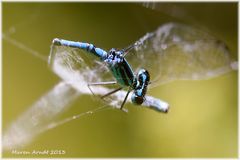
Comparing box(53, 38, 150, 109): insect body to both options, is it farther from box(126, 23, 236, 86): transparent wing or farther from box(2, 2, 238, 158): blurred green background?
box(2, 2, 238, 158): blurred green background

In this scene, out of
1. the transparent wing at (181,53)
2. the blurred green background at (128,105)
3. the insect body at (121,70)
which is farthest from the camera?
the blurred green background at (128,105)

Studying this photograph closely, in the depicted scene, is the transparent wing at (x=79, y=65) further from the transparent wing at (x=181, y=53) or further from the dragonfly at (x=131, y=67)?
the transparent wing at (x=181, y=53)

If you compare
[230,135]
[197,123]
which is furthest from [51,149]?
[230,135]

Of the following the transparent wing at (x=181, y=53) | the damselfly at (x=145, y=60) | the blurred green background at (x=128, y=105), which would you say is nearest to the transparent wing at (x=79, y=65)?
the damselfly at (x=145, y=60)

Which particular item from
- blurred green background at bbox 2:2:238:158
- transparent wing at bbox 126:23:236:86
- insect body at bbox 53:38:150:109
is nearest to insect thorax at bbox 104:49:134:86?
insect body at bbox 53:38:150:109

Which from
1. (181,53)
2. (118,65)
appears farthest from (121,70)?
(181,53)
